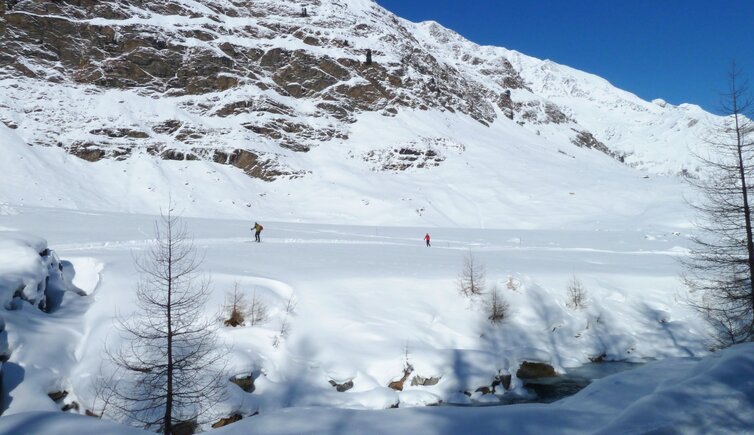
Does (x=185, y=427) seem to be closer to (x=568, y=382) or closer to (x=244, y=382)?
(x=244, y=382)

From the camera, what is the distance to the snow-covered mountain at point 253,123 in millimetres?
51844

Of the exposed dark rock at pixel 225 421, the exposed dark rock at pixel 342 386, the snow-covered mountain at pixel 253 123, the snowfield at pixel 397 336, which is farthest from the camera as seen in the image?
the snow-covered mountain at pixel 253 123

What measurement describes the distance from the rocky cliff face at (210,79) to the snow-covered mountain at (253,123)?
10.9 inches

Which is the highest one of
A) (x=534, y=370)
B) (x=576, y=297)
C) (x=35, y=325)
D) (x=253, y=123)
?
(x=253, y=123)

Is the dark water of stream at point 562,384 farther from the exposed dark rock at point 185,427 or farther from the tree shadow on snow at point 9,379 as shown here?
the tree shadow on snow at point 9,379

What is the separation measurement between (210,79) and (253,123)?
574 inches

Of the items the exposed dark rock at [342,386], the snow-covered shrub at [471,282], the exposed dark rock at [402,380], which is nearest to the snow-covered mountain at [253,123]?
the snow-covered shrub at [471,282]

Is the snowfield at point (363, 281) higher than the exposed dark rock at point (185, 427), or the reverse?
the snowfield at point (363, 281)

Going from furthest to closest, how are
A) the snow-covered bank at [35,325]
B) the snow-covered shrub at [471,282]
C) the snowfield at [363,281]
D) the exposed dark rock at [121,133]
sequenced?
the exposed dark rock at [121,133] → the snow-covered shrub at [471,282] → the snow-covered bank at [35,325] → the snowfield at [363,281]

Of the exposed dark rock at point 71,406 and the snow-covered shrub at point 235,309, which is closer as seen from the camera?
the exposed dark rock at point 71,406

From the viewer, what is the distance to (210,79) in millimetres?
75750

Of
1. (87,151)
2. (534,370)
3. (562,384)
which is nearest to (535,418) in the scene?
(562,384)

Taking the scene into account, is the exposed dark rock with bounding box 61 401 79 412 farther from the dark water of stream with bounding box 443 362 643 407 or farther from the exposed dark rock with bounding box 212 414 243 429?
the dark water of stream with bounding box 443 362 643 407

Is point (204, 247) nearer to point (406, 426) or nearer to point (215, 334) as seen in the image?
point (215, 334)
